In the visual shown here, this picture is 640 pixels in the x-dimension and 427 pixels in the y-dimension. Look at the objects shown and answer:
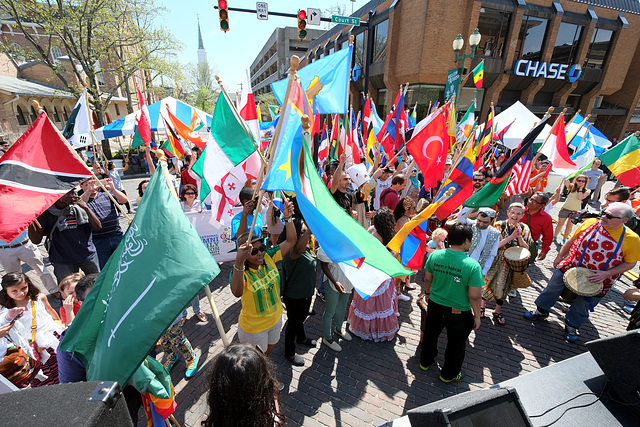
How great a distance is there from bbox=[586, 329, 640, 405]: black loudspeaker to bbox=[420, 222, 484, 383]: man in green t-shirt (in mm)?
1001

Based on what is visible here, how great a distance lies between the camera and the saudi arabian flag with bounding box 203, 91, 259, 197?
350cm

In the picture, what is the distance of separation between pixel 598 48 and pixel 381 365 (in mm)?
31329

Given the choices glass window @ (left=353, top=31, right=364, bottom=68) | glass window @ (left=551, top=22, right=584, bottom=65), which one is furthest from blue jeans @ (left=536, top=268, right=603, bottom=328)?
glass window @ (left=353, top=31, right=364, bottom=68)

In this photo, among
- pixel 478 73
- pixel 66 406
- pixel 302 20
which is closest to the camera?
pixel 66 406

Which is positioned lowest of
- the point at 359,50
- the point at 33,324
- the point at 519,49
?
the point at 33,324

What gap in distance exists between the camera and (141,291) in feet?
5.81

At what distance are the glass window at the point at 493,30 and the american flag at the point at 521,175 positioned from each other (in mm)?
19672

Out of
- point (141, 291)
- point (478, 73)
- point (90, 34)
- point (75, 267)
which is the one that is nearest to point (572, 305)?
point (141, 291)

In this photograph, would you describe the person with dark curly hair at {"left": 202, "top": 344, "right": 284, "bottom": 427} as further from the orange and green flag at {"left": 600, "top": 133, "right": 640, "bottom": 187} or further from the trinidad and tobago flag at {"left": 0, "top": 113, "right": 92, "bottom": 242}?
the orange and green flag at {"left": 600, "top": 133, "right": 640, "bottom": 187}

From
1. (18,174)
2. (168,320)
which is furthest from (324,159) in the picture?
(168,320)

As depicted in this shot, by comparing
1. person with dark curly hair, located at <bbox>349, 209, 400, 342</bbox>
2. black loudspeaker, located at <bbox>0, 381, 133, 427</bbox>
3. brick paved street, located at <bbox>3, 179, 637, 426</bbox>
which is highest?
black loudspeaker, located at <bbox>0, 381, 133, 427</bbox>

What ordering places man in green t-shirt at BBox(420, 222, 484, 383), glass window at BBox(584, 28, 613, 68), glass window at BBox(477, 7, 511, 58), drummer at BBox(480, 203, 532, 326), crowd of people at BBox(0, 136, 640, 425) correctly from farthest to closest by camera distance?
glass window at BBox(584, 28, 613, 68) < glass window at BBox(477, 7, 511, 58) < drummer at BBox(480, 203, 532, 326) < man in green t-shirt at BBox(420, 222, 484, 383) < crowd of people at BBox(0, 136, 640, 425)

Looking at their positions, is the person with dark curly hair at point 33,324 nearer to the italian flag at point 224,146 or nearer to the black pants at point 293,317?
the italian flag at point 224,146

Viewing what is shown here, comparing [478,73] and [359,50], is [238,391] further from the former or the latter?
[359,50]
